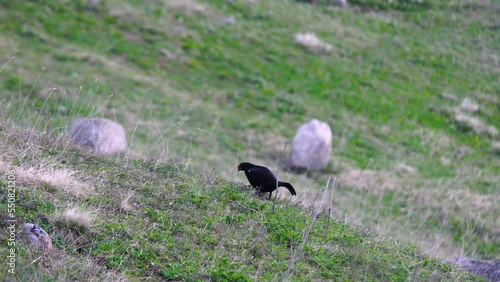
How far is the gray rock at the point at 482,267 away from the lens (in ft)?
23.4

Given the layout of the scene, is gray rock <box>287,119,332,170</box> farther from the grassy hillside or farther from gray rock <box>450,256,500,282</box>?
→ gray rock <box>450,256,500,282</box>

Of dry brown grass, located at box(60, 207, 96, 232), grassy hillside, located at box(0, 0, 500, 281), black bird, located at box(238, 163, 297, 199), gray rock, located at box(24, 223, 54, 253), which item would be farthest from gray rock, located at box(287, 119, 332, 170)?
gray rock, located at box(24, 223, 54, 253)

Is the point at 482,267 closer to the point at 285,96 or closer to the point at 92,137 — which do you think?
the point at 92,137

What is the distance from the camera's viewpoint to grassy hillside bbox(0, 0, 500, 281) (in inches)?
343

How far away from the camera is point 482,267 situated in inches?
292

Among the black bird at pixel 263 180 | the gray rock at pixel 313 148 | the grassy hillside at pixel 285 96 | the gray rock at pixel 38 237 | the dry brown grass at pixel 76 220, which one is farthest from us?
the gray rock at pixel 313 148

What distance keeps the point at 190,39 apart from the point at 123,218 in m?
17.2

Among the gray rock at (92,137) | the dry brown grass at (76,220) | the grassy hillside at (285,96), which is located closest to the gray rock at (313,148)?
the grassy hillside at (285,96)

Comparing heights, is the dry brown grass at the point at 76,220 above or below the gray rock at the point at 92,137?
above

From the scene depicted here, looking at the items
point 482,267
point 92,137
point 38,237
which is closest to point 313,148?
point 482,267

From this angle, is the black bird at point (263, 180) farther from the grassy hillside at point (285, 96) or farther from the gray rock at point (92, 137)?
the gray rock at point (92, 137)

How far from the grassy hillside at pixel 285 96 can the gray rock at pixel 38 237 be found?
1.25 meters

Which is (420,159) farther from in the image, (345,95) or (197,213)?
(197,213)

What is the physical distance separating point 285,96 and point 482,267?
12800mm
